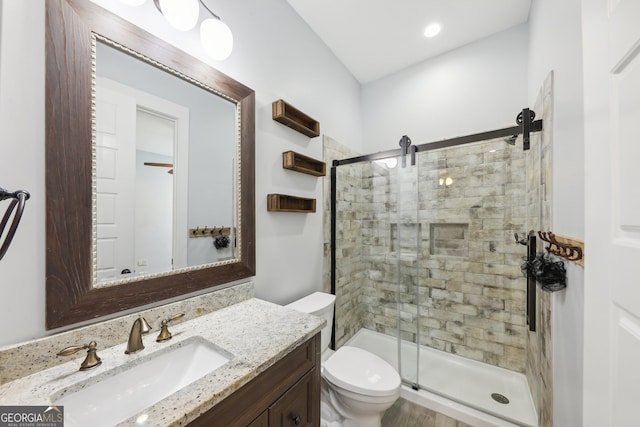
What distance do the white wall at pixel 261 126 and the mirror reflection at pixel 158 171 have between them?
0.15 metres

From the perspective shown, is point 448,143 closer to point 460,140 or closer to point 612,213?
point 460,140

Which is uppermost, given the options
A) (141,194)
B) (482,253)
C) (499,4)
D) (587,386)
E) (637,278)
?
(499,4)

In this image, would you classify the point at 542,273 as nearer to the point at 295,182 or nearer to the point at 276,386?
the point at 276,386

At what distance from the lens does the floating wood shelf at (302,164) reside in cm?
158

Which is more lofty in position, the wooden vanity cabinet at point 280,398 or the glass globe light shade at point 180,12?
the glass globe light shade at point 180,12

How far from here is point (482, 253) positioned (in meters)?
2.10

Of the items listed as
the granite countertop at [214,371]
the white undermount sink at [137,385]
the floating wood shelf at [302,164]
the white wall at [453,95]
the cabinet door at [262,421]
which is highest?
the white wall at [453,95]

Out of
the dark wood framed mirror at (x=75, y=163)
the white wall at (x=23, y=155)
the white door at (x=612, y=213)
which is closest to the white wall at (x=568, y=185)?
the white door at (x=612, y=213)

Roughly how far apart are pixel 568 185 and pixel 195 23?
175 cm

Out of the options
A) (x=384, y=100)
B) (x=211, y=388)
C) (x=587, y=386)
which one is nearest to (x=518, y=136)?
(x=384, y=100)

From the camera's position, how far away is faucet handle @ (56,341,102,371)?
2.24 ft

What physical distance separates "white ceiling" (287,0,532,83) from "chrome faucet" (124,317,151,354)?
213cm

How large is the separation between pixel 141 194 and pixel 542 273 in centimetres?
183

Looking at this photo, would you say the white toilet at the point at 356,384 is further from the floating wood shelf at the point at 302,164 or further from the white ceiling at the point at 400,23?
the white ceiling at the point at 400,23
